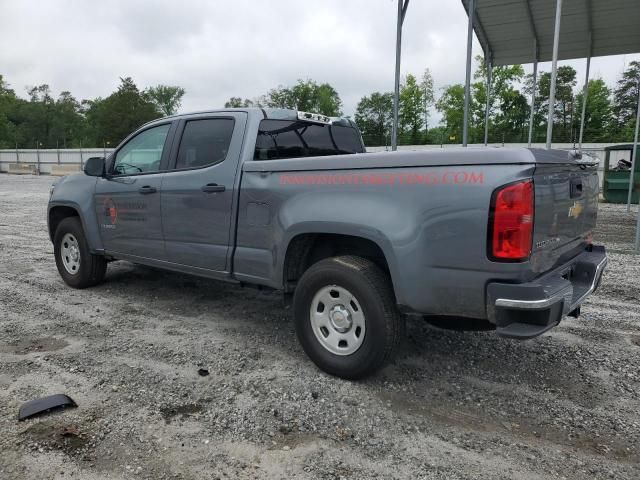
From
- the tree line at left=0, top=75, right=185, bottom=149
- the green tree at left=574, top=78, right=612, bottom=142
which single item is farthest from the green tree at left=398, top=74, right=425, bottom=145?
the tree line at left=0, top=75, right=185, bottom=149

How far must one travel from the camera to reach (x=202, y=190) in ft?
14.0

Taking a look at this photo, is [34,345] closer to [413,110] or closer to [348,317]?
[348,317]

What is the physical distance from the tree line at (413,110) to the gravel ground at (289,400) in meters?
24.2

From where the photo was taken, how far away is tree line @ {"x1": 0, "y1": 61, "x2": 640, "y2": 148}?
1950 inches

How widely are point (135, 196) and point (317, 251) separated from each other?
2217mm

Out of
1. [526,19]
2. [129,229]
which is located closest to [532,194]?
[129,229]

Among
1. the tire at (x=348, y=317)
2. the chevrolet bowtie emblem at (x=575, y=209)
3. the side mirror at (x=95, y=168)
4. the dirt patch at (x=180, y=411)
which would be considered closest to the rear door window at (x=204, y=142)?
the side mirror at (x=95, y=168)

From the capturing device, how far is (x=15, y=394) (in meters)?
3.25

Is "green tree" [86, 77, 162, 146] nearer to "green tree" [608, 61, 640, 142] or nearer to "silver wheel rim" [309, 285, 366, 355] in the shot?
"green tree" [608, 61, 640, 142]

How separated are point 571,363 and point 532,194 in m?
1.80

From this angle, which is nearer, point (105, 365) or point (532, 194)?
point (532, 194)

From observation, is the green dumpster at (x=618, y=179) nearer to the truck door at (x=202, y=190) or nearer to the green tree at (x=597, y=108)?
the truck door at (x=202, y=190)

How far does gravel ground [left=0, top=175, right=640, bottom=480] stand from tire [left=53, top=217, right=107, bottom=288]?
2.13 feet

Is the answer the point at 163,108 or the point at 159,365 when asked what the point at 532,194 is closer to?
the point at 159,365
